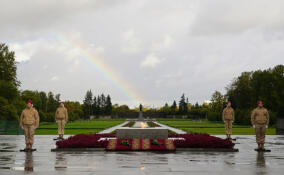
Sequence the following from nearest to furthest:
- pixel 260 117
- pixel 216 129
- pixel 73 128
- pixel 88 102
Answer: pixel 260 117, pixel 216 129, pixel 73 128, pixel 88 102

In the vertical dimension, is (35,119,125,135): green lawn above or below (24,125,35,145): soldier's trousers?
below

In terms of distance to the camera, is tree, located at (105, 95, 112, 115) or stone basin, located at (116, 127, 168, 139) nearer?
stone basin, located at (116, 127, 168, 139)

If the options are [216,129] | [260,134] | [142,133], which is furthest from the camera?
[216,129]

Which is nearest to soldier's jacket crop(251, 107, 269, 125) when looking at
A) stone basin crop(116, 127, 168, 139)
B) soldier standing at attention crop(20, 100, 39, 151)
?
stone basin crop(116, 127, 168, 139)

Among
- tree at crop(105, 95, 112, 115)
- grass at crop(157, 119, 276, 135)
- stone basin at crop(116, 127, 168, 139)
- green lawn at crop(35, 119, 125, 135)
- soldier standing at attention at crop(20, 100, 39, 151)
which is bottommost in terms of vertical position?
grass at crop(157, 119, 276, 135)

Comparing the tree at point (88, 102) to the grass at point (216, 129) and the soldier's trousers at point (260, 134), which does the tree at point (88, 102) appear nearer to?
the grass at point (216, 129)

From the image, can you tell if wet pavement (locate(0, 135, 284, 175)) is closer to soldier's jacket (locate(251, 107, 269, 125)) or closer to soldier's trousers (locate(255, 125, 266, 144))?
soldier's trousers (locate(255, 125, 266, 144))

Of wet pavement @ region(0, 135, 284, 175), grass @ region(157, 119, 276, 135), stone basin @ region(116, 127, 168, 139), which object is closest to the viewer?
wet pavement @ region(0, 135, 284, 175)

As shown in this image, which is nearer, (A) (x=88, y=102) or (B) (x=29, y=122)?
(B) (x=29, y=122)

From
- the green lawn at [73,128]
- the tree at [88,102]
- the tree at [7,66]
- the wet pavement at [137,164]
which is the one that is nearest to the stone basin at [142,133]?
the wet pavement at [137,164]

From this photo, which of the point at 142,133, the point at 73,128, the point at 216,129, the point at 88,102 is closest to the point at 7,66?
the point at 73,128

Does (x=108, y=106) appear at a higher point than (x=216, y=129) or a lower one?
higher

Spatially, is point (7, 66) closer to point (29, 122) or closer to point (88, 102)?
point (29, 122)

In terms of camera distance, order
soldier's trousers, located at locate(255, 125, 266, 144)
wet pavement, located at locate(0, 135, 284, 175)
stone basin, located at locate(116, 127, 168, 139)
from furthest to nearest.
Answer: stone basin, located at locate(116, 127, 168, 139) → soldier's trousers, located at locate(255, 125, 266, 144) → wet pavement, located at locate(0, 135, 284, 175)
